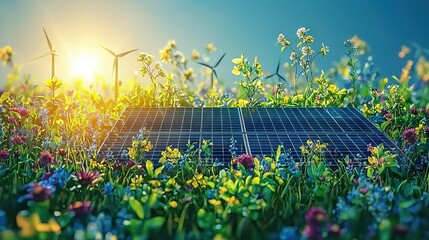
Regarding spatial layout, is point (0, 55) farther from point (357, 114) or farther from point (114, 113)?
point (357, 114)

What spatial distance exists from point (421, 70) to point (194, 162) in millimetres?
2819

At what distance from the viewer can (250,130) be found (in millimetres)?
7770

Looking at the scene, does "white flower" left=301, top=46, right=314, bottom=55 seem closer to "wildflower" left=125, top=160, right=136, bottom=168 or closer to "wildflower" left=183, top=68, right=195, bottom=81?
"wildflower" left=183, top=68, right=195, bottom=81

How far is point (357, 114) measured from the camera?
28.6ft

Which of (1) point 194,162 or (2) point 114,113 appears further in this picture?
(2) point 114,113

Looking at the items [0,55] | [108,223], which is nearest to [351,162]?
[108,223]

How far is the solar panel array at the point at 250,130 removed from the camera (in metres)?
6.95

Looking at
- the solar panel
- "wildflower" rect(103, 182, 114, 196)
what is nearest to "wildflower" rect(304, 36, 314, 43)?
the solar panel

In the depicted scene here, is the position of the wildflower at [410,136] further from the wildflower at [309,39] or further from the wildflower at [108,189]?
the wildflower at [309,39]

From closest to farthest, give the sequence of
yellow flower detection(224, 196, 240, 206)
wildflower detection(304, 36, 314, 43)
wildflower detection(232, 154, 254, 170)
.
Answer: yellow flower detection(224, 196, 240, 206) → wildflower detection(232, 154, 254, 170) → wildflower detection(304, 36, 314, 43)

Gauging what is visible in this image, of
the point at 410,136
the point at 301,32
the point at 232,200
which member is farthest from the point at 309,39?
the point at 232,200

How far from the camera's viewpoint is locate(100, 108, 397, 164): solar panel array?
6.95m

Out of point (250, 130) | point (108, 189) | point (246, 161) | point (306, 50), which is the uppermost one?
point (306, 50)

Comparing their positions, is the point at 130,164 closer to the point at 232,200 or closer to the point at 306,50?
the point at 232,200
